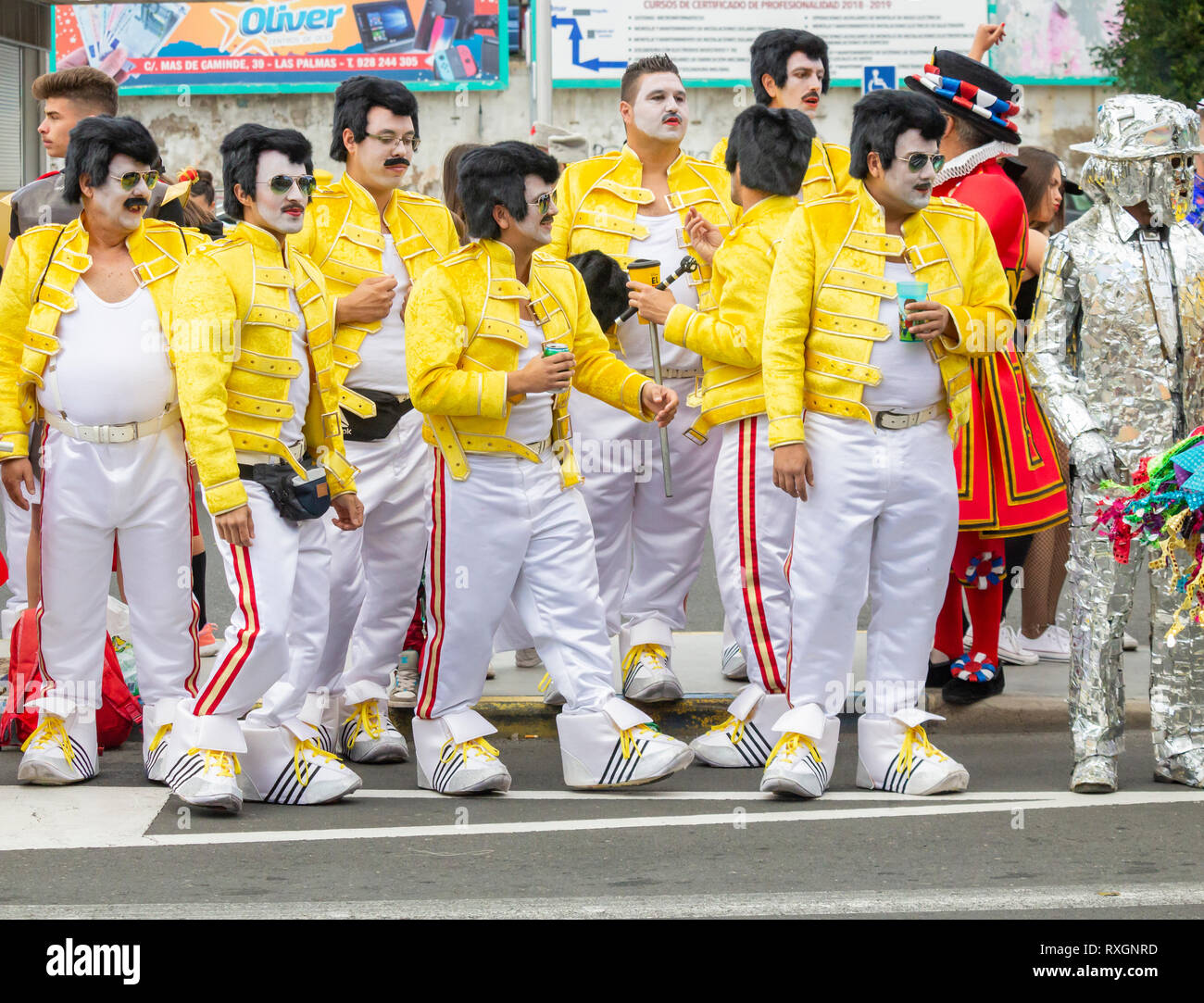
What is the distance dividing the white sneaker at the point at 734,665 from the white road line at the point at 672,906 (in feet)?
8.24

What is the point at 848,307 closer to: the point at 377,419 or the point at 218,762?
the point at 377,419

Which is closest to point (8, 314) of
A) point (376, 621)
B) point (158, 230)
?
point (158, 230)

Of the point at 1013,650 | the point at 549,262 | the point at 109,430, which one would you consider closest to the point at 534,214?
the point at 549,262

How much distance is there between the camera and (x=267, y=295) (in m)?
5.45

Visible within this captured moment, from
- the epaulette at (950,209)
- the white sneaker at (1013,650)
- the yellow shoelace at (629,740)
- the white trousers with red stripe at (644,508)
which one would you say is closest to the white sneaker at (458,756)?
the yellow shoelace at (629,740)

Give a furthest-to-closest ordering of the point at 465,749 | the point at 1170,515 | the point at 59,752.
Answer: the point at 59,752, the point at 465,749, the point at 1170,515

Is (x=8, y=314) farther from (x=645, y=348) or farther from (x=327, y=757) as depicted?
(x=645, y=348)

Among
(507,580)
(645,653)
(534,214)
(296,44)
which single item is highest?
(296,44)

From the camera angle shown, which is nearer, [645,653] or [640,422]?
[640,422]

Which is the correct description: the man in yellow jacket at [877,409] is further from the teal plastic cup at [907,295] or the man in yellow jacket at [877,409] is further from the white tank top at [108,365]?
the white tank top at [108,365]

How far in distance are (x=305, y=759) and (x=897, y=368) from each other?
214 cm

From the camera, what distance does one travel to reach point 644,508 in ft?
21.9

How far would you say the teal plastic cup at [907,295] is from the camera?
5.41 m
